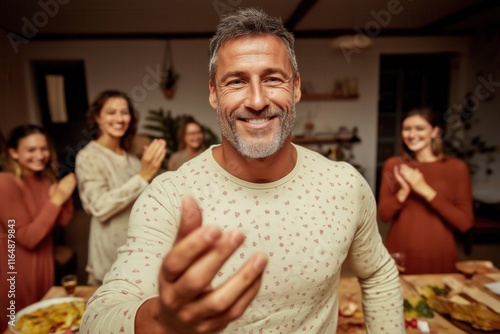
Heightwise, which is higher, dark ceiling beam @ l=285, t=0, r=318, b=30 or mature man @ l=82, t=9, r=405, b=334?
dark ceiling beam @ l=285, t=0, r=318, b=30

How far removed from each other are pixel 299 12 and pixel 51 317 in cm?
421

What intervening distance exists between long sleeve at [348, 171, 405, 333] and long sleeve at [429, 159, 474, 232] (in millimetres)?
1073

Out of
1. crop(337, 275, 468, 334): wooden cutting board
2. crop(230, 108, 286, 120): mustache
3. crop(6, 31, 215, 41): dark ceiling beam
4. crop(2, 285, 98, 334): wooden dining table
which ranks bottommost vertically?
crop(337, 275, 468, 334): wooden cutting board

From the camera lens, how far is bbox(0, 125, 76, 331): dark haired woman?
170cm

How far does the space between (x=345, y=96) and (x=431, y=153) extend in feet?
12.2

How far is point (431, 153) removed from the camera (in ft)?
7.59

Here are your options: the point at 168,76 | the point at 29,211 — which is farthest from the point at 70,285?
the point at 168,76

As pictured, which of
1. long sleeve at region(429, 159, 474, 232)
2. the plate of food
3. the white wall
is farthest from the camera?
the white wall

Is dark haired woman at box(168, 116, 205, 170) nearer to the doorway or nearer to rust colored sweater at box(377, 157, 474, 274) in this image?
rust colored sweater at box(377, 157, 474, 274)

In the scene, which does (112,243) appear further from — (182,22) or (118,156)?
(182,22)

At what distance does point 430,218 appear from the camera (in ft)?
7.11

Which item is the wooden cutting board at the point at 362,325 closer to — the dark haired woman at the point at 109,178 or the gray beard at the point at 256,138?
the gray beard at the point at 256,138

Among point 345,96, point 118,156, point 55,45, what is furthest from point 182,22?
point 118,156

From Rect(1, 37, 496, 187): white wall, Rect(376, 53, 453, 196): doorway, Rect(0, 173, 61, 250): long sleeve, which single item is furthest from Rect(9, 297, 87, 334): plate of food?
Rect(376, 53, 453, 196): doorway
